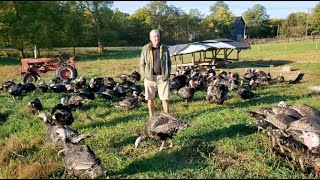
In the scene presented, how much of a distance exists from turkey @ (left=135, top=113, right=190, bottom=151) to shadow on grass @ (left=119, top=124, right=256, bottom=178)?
0.30 meters

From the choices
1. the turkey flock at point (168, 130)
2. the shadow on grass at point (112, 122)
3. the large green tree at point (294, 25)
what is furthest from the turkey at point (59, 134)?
the large green tree at point (294, 25)

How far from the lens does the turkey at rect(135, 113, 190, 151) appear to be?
630 cm

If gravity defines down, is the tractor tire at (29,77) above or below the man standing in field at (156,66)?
below

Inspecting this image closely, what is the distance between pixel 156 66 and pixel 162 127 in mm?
2133

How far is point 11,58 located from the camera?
31156 millimetres

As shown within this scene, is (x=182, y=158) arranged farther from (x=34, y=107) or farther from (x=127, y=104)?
(x=34, y=107)

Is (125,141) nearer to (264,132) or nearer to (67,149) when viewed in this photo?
(67,149)

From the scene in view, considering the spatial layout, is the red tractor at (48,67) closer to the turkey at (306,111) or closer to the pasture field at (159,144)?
the pasture field at (159,144)

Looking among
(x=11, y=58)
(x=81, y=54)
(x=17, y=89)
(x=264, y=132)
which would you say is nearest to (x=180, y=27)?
(x=81, y=54)

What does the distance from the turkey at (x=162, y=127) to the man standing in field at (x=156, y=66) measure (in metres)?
1.77

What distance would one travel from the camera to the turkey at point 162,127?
20.7 feet

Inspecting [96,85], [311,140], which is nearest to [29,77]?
[96,85]

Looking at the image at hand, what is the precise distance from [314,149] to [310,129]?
46cm

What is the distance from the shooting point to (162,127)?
6.38 metres
